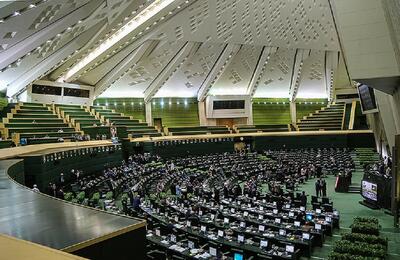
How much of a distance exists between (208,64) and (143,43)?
30.8 ft

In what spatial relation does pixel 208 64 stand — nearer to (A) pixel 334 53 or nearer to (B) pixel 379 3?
(A) pixel 334 53

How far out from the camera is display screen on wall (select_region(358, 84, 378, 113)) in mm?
31620

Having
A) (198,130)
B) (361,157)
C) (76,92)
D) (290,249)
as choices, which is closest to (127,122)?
(76,92)

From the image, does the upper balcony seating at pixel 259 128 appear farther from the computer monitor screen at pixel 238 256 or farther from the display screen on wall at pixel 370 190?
the computer monitor screen at pixel 238 256

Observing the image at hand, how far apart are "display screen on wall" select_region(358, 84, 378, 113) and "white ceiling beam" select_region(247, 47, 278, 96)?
12935 mm

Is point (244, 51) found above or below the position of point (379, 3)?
above

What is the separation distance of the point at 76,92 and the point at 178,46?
1099 cm

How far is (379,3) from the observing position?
1565 cm

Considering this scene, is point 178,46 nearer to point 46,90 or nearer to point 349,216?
point 46,90

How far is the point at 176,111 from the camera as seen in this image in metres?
47.4

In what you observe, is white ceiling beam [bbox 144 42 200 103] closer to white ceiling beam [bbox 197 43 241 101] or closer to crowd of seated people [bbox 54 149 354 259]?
white ceiling beam [bbox 197 43 241 101]

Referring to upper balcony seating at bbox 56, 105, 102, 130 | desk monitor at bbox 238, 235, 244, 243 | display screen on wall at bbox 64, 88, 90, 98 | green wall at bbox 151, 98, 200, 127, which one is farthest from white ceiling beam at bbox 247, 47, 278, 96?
desk monitor at bbox 238, 235, 244, 243

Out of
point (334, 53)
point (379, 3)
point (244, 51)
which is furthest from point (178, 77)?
point (379, 3)

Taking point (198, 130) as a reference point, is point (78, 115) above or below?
above
